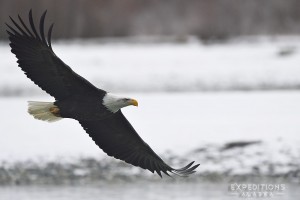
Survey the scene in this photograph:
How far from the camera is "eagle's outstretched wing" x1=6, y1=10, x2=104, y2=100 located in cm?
721

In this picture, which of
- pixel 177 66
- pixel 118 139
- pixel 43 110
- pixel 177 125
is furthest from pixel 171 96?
pixel 43 110

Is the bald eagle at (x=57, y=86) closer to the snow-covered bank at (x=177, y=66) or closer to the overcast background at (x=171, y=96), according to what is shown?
the overcast background at (x=171, y=96)

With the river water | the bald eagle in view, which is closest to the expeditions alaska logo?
the river water

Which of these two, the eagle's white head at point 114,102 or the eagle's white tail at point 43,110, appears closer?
the eagle's white head at point 114,102

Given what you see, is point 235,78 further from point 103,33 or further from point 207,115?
point 103,33

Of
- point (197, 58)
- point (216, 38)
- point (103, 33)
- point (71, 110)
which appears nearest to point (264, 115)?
point (71, 110)

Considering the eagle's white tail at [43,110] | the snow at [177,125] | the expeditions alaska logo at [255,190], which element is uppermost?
the snow at [177,125]

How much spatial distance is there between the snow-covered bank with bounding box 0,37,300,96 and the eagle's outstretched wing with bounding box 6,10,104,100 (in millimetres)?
5897

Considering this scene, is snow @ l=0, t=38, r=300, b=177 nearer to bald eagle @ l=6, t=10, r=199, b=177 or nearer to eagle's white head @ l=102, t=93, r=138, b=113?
bald eagle @ l=6, t=10, r=199, b=177

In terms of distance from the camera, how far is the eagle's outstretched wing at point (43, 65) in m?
7.21

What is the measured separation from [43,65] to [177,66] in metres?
7.94

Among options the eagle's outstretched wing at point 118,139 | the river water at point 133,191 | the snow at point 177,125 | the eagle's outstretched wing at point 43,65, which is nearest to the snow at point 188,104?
the snow at point 177,125

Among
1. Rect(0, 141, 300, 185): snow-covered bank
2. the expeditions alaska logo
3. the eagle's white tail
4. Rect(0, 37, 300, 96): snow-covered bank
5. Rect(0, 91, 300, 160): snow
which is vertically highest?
Rect(0, 37, 300, 96): snow-covered bank

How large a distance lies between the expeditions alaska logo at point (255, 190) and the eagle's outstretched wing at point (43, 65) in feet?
7.30
